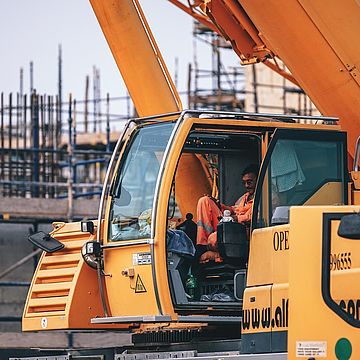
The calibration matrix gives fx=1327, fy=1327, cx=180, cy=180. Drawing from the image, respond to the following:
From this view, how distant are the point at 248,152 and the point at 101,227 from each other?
65.2 inches

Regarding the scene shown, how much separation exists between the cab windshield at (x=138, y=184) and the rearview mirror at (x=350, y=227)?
3330 millimetres

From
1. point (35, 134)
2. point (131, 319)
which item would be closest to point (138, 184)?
point (131, 319)

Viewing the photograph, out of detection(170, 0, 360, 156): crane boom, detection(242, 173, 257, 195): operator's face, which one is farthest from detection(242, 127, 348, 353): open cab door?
detection(170, 0, 360, 156): crane boom

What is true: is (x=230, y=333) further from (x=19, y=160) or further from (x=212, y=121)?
(x=19, y=160)

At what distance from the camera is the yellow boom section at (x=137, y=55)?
14773mm

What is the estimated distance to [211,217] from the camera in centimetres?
1237

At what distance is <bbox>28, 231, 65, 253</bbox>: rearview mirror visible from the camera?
13.0 meters

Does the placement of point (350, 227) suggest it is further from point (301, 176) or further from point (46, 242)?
point (46, 242)

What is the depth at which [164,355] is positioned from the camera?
11.8m

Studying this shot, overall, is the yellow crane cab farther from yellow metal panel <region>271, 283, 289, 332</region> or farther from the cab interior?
yellow metal panel <region>271, 283, 289, 332</region>

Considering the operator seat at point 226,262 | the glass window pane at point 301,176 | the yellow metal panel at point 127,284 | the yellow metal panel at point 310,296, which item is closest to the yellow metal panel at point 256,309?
the glass window pane at point 301,176

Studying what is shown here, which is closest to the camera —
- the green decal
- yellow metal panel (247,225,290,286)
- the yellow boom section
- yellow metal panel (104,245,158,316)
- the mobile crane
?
the green decal

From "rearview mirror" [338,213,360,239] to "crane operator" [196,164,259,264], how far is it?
3.27m

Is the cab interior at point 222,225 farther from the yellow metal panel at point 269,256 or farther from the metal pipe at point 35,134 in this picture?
the metal pipe at point 35,134
